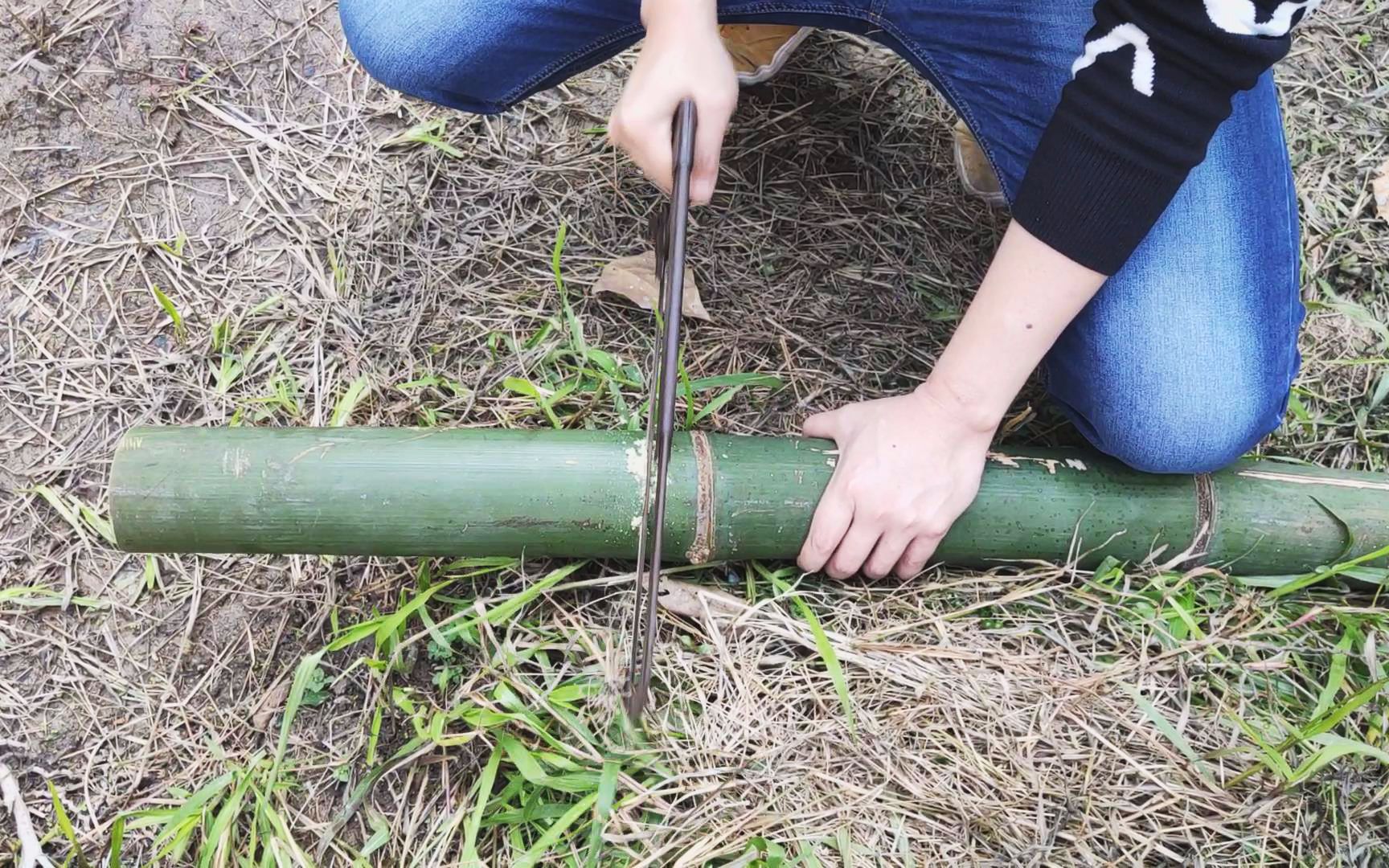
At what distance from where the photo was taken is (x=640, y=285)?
1.73 m

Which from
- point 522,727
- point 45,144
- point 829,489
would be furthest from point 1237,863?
point 45,144

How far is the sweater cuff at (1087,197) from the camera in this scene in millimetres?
1191

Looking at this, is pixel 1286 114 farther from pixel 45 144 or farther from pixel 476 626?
pixel 45 144

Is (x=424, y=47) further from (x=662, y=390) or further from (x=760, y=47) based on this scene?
(x=662, y=390)

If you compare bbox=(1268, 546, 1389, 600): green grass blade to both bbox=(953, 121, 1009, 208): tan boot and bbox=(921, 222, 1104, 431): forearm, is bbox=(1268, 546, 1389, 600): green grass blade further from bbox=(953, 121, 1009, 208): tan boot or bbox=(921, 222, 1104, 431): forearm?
bbox=(953, 121, 1009, 208): tan boot

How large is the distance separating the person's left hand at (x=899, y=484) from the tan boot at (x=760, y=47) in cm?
88

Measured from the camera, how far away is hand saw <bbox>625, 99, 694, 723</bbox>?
3.37ft

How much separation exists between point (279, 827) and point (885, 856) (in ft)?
2.95

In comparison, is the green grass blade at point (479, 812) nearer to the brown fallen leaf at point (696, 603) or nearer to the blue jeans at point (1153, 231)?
the brown fallen leaf at point (696, 603)

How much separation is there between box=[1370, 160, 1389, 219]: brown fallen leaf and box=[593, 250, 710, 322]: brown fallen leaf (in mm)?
1463

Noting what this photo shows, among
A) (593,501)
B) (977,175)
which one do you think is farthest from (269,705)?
(977,175)

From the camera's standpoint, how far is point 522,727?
1.38 meters

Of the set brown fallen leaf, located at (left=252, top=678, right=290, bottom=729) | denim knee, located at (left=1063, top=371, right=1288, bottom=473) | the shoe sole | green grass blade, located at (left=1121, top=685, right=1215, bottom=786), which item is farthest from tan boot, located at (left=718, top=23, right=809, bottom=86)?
brown fallen leaf, located at (left=252, top=678, right=290, bottom=729)

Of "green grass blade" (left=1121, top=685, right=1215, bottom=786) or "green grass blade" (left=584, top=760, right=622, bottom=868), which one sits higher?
"green grass blade" (left=1121, top=685, right=1215, bottom=786)
